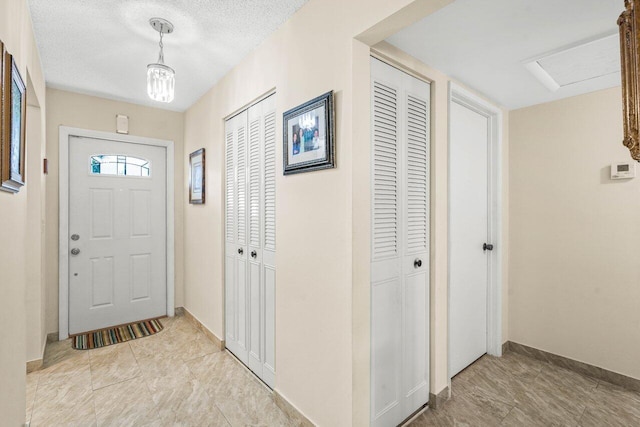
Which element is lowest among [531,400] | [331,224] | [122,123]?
[531,400]

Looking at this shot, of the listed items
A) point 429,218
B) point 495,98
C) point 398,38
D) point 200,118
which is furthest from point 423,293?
point 200,118

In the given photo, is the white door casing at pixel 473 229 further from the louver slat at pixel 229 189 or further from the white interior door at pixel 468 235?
the louver slat at pixel 229 189

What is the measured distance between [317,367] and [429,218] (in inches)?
46.0

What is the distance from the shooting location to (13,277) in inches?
55.1

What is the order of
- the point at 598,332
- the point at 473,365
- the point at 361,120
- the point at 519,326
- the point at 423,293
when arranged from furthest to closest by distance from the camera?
the point at 519,326
the point at 473,365
the point at 598,332
the point at 423,293
the point at 361,120

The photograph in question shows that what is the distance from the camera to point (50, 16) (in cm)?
192

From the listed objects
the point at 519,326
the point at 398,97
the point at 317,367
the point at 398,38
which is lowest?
the point at 519,326

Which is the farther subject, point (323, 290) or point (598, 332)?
point (598, 332)

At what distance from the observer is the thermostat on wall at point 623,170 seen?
7.59 feet

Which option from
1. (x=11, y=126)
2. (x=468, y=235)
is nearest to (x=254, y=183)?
(x=11, y=126)

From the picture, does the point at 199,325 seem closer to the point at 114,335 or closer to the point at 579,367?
the point at 114,335

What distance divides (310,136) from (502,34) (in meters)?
1.22

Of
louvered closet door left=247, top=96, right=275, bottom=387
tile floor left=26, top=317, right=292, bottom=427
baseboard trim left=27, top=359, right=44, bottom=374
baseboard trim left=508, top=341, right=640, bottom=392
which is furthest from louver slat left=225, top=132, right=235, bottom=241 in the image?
baseboard trim left=508, top=341, right=640, bottom=392

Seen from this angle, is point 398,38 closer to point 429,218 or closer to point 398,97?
point 398,97
